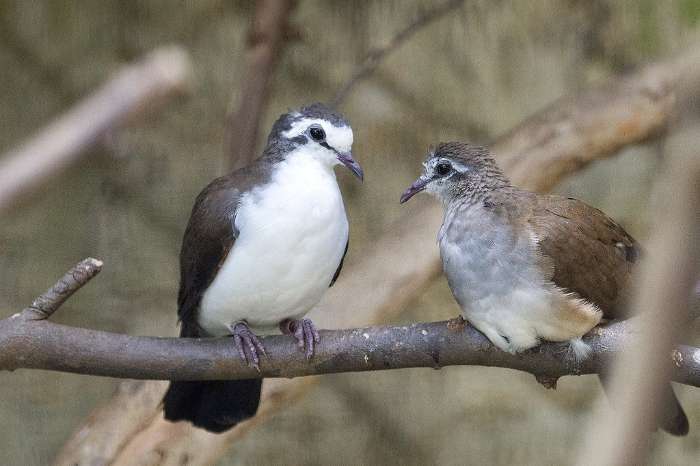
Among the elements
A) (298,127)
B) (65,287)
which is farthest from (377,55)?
(65,287)

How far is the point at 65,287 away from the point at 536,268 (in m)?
0.93

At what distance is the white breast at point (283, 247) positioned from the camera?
7.24ft

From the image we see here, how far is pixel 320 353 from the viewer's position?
213 cm

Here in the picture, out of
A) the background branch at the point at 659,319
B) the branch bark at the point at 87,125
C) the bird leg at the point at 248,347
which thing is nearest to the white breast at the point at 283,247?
the bird leg at the point at 248,347

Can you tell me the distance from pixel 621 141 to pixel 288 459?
1.82 meters

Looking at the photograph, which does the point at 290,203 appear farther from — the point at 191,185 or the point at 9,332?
the point at 191,185

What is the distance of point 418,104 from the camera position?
370 centimetres

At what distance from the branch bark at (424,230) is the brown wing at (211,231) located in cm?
57

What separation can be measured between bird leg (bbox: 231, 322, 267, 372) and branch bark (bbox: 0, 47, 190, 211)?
1.54m

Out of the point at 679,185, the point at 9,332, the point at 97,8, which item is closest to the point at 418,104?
the point at 97,8

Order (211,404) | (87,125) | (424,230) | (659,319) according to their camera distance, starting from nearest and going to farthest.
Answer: (659,319) < (87,125) < (211,404) < (424,230)

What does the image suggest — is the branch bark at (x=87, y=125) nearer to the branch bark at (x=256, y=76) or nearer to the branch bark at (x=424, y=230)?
the branch bark at (x=424, y=230)

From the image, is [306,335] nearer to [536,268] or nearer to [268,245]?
[268,245]

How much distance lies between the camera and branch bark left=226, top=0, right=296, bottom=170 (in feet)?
10.3
